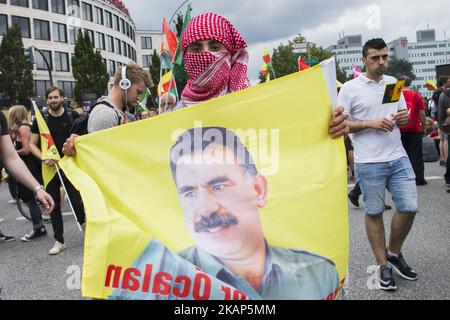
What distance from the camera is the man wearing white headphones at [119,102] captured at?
8.77 ft

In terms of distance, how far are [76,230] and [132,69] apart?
11.8 feet

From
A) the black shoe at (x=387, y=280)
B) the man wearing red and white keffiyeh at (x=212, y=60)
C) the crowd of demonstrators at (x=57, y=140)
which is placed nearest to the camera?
the man wearing red and white keffiyeh at (x=212, y=60)

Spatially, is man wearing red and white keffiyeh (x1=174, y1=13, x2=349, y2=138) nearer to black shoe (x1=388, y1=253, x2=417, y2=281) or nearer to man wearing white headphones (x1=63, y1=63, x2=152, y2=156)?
man wearing white headphones (x1=63, y1=63, x2=152, y2=156)

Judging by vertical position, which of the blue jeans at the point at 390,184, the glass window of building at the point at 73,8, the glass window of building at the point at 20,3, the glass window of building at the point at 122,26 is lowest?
the blue jeans at the point at 390,184

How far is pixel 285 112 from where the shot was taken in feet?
6.50

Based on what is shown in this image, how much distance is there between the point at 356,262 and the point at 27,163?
4903 millimetres

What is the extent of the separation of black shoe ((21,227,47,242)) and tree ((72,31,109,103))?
1532 inches

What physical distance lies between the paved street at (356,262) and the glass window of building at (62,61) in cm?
4782

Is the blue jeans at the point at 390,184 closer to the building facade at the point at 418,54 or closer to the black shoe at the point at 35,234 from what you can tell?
the black shoe at the point at 35,234

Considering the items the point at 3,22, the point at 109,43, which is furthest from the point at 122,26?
the point at 3,22

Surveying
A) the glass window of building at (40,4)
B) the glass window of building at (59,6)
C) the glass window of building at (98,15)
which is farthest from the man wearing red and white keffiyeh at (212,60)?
the glass window of building at (98,15)

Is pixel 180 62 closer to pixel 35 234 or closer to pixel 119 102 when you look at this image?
pixel 119 102

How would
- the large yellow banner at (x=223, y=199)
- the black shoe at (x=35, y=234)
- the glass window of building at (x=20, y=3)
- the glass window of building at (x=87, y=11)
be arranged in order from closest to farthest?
the large yellow banner at (x=223, y=199)
the black shoe at (x=35, y=234)
the glass window of building at (x=20, y=3)
the glass window of building at (x=87, y=11)

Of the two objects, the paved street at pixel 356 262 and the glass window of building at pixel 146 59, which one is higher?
the glass window of building at pixel 146 59
